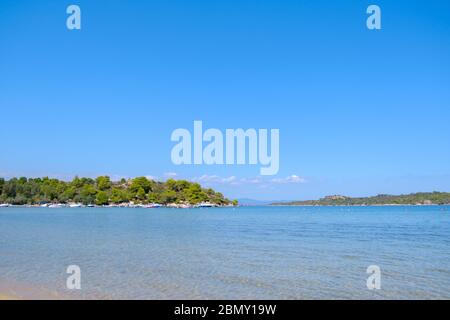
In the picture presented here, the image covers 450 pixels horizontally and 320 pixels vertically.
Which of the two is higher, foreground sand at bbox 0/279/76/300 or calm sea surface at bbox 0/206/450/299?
foreground sand at bbox 0/279/76/300

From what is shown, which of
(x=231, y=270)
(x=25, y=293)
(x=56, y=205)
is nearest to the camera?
(x=25, y=293)

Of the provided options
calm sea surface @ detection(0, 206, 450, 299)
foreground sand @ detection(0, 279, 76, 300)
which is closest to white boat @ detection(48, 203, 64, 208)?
calm sea surface @ detection(0, 206, 450, 299)

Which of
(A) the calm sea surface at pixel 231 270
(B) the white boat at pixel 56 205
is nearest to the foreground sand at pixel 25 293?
(A) the calm sea surface at pixel 231 270

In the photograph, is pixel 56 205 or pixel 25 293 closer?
pixel 25 293

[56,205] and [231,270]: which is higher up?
[231,270]

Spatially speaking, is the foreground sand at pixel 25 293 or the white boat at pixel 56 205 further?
the white boat at pixel 56 205

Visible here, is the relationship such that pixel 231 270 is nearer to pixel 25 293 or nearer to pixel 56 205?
pixel 25 293

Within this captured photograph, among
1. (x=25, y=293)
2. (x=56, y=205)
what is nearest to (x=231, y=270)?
(x=25, y=293)

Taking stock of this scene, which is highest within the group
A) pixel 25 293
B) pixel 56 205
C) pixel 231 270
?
pixel 25 293

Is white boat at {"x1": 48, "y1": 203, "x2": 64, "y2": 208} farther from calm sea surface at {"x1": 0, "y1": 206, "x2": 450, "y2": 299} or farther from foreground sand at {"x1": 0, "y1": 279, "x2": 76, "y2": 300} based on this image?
foreground sand at {"x1": 0, "y1": 279, "x2": 76, "y2": 300}

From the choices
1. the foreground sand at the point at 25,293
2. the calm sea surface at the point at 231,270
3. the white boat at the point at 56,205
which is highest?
the foreground sand at the point at 25,293

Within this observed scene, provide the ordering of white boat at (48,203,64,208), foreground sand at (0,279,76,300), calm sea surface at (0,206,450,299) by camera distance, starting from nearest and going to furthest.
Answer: foreground sand at (0,279,76,300), calm sea surface at (0,206,450,299), white boat at (48,203,64,208)

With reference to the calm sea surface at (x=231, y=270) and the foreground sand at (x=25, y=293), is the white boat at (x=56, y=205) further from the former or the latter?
the foreground sand at (x=25, y=293)
